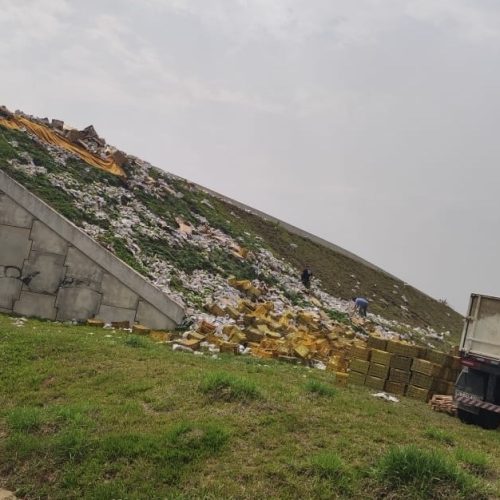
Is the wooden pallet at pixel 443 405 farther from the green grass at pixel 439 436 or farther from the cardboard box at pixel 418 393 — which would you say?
the green grass at pixel 439 436

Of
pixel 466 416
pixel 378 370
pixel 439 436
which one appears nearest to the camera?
pixel 439 436

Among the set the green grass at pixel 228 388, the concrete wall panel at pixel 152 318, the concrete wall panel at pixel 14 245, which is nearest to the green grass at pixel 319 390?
the green grass at pixel 228 388

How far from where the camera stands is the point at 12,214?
13312mm

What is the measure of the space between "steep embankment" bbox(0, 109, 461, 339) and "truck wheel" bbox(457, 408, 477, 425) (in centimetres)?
744

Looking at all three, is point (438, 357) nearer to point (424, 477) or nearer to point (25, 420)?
point (424, 477)

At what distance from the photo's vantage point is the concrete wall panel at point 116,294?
43.2 ft

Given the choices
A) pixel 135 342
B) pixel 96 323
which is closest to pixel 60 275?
pixel 96 323

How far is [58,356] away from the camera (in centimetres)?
821

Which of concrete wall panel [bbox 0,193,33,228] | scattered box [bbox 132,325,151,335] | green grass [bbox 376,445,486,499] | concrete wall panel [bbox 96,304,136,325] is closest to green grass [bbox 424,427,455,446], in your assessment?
green grass [bbox 376,445,486,499]

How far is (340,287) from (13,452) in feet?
73.4

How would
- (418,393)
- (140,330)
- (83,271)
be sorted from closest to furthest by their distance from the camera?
(418,393) < (140,330) < (83,271)

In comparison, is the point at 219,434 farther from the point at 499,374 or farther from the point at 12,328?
the point at 12,328

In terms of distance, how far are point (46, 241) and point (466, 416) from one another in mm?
9693

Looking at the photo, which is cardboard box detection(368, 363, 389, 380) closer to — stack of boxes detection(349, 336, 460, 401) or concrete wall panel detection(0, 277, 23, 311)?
stack of boxes detection(349, 336, 460, 401)
